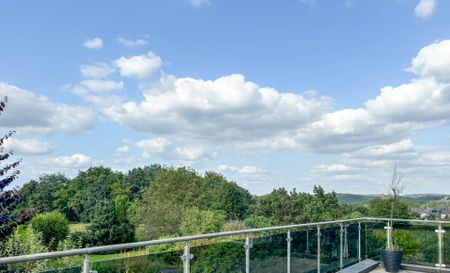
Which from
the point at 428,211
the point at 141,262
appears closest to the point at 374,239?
the point at 141,262

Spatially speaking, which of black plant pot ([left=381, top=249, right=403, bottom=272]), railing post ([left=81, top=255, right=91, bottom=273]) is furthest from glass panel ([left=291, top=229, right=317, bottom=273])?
railing post ([left=81, top=255, right=91, bottom=273])

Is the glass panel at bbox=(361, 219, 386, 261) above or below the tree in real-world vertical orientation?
below

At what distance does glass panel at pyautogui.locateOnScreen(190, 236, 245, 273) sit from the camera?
13.8ft

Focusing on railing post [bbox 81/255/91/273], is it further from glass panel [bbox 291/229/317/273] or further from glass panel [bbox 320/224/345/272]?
glass panel [bbox 320/224/345/272]

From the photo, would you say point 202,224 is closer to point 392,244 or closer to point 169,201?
point 169,201

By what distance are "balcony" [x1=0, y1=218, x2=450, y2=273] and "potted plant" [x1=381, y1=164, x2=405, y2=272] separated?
0.20 meters

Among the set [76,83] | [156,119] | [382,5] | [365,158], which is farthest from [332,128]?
[76,83]

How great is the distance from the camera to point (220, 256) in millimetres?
4543

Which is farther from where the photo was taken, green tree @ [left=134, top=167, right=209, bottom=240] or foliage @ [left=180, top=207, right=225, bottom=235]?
green tree @ [left=134, top=167, right=209, bottom=240]

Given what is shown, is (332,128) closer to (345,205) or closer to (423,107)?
(423,107)

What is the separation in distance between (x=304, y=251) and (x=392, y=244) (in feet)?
9.78

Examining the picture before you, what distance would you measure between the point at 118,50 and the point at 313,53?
7283mm

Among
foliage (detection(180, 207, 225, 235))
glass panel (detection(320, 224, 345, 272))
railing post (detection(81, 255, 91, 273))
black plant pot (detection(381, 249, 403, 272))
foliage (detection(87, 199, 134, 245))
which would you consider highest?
railing post (detection(81, 255, 91, 273))

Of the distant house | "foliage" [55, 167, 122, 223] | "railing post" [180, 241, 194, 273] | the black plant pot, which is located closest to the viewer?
"railing post" [180, 241, 194, 273]
